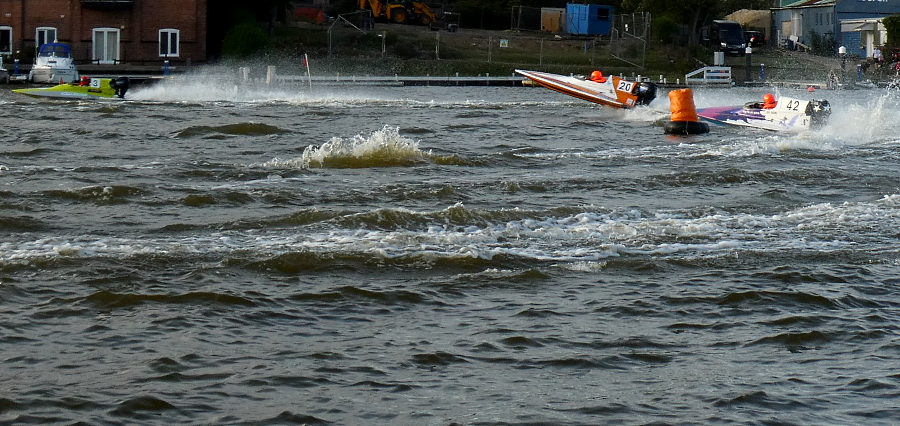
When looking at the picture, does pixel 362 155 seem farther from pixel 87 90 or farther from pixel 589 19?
pixel 589 19

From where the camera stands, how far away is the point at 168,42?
5531 centimetres

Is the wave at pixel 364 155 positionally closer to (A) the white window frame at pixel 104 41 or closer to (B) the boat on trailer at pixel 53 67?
(B) the boat on trailer at pixel 53 67

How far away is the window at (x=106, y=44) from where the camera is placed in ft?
180

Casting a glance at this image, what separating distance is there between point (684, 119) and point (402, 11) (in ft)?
A: 142

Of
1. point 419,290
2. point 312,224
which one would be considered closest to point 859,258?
point 419,290

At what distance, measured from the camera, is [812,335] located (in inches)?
351

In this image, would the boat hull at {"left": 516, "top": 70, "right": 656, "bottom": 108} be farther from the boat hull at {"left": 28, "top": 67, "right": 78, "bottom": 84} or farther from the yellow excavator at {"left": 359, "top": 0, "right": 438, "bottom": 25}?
the yellow excavator at {"left": 359, "top": 0, "right": 438, "bottom": 25}

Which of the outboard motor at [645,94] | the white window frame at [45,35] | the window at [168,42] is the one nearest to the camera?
the outboard motor at [645,94]

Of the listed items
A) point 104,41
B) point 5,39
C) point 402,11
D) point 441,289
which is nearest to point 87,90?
point 104,41

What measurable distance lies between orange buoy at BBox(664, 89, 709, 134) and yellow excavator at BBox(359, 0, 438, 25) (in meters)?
41.5

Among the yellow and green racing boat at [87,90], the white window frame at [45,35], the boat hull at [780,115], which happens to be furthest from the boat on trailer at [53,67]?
the boat hull at [780,115]

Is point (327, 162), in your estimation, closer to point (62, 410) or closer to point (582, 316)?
point (582, 316)

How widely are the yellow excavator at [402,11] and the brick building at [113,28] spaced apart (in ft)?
50.4

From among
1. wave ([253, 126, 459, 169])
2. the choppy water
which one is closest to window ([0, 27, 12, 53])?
the choppy water
